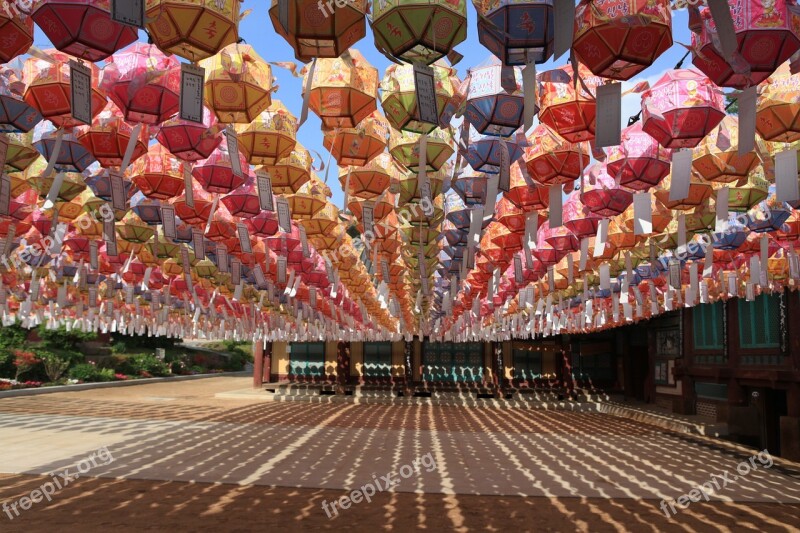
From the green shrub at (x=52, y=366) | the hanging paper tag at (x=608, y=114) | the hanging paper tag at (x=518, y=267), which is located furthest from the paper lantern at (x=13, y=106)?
the green shrub at (x=52, y=366)

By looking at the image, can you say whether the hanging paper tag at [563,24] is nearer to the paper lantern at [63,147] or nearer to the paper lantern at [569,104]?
the paper lantern at [569,104]

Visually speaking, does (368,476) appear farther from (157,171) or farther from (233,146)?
(233,146)

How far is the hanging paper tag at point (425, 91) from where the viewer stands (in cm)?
321

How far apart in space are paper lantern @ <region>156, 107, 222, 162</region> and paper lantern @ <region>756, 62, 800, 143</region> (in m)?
4.03

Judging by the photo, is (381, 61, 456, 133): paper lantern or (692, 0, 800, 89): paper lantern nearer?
(692, 0, 800, 89): paper lantern

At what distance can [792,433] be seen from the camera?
12812 mm

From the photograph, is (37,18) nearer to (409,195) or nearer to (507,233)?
(409,195)

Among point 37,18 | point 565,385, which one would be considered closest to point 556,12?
point 37,18

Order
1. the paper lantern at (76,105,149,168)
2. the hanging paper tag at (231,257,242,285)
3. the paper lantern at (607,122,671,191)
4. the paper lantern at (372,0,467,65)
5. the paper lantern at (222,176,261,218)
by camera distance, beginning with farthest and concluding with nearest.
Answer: the hanging paper tag at (231,257,242,285), the paper lantern at (222,176,261,218), the paper lantern at (607,122,671,191), the paper lantern at (76,105,149,168), the paper lantern at (372,0,467,65)

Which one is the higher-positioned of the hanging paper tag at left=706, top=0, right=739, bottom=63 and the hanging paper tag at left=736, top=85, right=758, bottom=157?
the hanging paper tag at left=706, top=0, right=739, bottom=63

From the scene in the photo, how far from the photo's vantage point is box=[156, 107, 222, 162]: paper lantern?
4703mm

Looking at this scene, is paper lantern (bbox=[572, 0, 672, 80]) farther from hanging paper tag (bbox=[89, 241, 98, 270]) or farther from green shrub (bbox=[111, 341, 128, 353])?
green shrub (bbox=[111, 341, 128, 353])

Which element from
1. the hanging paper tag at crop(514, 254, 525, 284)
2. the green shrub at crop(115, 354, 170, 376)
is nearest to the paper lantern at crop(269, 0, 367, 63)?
the hanging paper tag at crop(514, 254, 525, 284)

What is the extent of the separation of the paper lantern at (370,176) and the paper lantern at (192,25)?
252 cm
